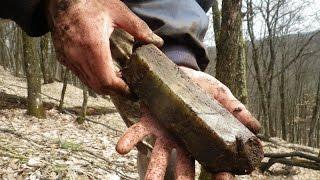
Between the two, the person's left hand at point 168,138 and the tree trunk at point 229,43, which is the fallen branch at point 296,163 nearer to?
the tree trunk at point 229,43

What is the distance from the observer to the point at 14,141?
4.94m

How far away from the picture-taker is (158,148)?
1177mm

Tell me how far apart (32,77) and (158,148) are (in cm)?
821

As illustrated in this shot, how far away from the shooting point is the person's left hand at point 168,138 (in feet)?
3.71

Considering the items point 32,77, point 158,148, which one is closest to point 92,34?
point 158,148

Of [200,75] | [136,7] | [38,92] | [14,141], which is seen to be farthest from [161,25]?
[38,92]

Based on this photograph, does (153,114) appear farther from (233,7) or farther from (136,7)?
(233,7)

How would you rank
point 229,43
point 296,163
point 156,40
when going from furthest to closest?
1. point 296,163
2. point 229,43
3. point 156,40

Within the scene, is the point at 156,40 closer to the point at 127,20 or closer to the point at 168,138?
the point at 127,20

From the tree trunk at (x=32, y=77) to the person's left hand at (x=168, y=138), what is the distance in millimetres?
8039

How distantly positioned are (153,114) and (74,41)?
1.12ft

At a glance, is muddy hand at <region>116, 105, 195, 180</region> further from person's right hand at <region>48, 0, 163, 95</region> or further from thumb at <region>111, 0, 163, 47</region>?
thumb at <region>111, 0, 163, 47</region>

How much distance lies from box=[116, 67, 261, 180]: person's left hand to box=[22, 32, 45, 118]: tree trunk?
26.4ft

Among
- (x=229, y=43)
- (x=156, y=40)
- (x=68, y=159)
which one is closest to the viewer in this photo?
(x=156, y=40)
